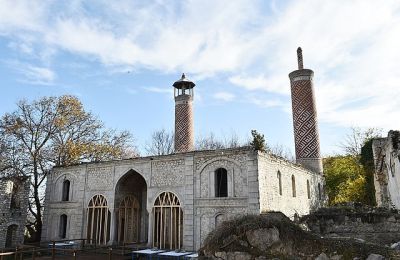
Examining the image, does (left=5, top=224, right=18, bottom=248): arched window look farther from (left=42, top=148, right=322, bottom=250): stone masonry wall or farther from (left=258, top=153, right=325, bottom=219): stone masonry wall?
(left=258, top=153, right=325, bottom=219): stone masonry wall

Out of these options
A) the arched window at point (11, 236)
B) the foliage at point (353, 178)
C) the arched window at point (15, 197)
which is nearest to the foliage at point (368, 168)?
the foliage at point (353, 178)

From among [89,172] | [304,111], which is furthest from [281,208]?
[89,172]

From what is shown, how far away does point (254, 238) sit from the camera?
6.85 meters

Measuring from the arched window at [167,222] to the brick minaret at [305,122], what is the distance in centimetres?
921

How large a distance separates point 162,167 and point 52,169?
27.4 feet

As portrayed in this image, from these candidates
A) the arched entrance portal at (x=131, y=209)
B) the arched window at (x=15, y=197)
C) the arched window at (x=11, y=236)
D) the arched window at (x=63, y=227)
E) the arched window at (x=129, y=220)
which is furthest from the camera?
the arched window at (x=15, y=197)

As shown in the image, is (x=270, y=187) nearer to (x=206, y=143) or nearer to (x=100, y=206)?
(x=100, y=206)

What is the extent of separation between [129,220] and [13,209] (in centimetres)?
693

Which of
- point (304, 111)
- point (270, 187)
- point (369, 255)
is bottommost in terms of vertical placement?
point (369, 255)

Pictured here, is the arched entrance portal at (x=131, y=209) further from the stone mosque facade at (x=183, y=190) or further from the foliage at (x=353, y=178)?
the foliage at (x=353, y=178)

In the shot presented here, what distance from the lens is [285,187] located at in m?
16.2

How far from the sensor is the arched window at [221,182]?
1476 centimetres

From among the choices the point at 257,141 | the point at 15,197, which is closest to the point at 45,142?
the point at 15,197

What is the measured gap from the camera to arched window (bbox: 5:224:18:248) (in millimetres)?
18812
